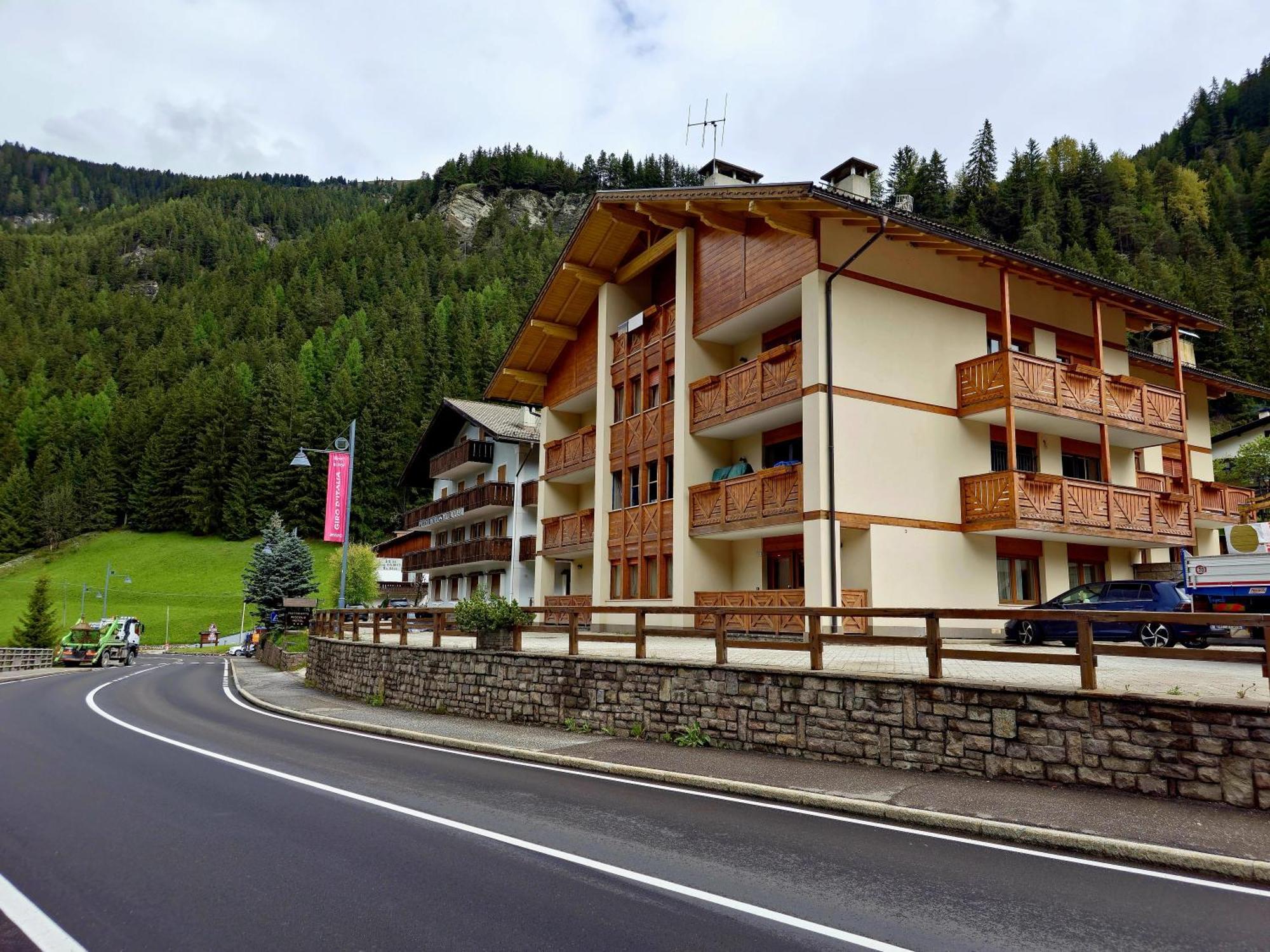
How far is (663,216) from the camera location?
24328mm

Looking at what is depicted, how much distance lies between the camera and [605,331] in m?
28.2

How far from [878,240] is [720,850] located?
681 inches

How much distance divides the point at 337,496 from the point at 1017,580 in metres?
21.2

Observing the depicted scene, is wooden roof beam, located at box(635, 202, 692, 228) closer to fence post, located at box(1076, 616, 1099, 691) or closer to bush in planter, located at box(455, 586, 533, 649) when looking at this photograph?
A: bush in planter, located at box(455, 586, 533, 649)

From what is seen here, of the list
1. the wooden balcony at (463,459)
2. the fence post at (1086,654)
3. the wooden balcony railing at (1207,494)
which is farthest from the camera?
the wooden balcony at (463,459)

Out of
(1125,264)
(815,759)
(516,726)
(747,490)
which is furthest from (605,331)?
(1125,264)

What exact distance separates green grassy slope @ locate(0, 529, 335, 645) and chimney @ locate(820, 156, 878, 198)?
194 ft

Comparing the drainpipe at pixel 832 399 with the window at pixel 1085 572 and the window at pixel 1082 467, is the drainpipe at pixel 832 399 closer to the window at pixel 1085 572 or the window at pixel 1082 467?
the window at pixel 1085 572

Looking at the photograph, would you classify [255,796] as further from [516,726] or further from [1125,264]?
[1125,264]

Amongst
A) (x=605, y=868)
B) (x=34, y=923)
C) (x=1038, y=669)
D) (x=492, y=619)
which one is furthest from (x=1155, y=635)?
(x=34, y=923)

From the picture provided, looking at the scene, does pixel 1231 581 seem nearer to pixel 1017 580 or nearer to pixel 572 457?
pixel 1017 580

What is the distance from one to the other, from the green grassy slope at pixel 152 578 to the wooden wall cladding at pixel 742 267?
183ft

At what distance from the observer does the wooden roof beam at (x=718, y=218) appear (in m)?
22.0

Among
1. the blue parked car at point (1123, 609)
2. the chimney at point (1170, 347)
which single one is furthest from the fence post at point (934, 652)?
the chimney at point (1170, 347)
